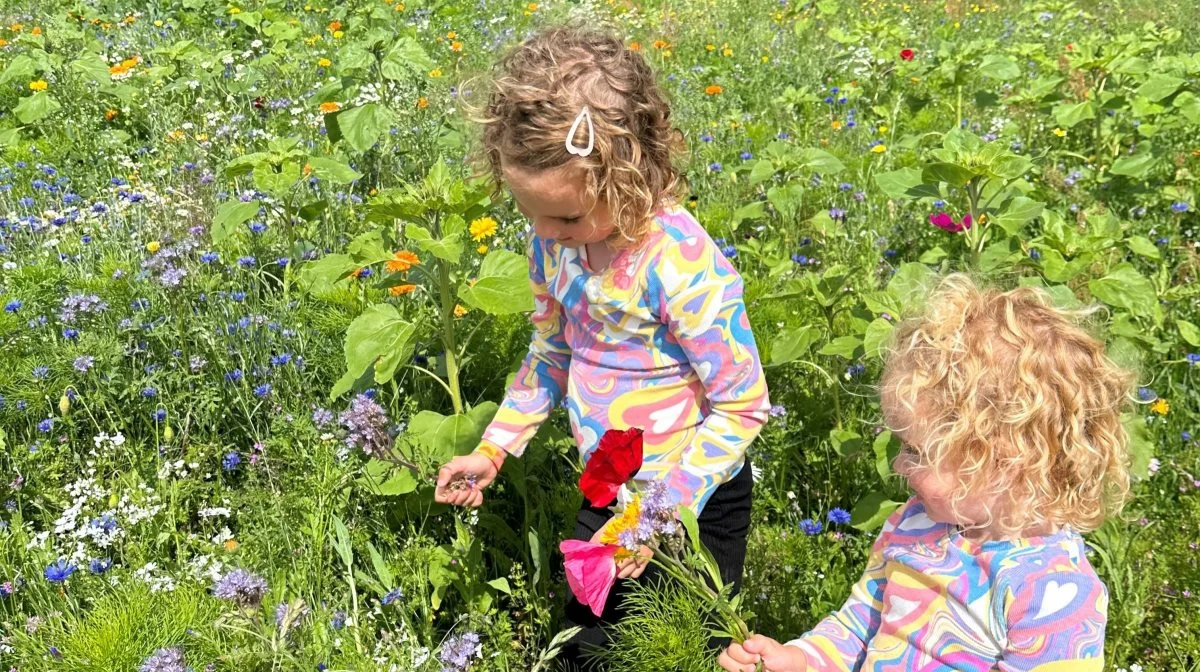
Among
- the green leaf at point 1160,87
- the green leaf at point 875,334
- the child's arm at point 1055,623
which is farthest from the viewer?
the green leaf at point 1160,87

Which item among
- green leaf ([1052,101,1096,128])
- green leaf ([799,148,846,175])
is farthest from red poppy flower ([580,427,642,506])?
green leaf ([1052,101,1096,128])

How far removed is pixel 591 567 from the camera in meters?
1.50

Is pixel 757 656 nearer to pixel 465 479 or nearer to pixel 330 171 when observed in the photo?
pixel 465 479

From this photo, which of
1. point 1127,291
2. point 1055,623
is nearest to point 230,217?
point 1127,291

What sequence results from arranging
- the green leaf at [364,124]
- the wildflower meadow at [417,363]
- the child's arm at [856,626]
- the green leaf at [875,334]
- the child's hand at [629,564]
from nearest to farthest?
the child's hand at [629,564], the child's arm at [856,626], the wildflower meadow at [417,363], the green leaf at [875,334], the green leaf at [364,124]

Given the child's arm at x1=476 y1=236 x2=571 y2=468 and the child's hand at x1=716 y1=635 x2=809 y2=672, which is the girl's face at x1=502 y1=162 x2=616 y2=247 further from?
the child's hand at x1=716 y1=635 x2=809 y2=672

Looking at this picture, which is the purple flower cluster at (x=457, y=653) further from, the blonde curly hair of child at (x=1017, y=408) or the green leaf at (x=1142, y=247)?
the green leaf at (x=1142, y=247)

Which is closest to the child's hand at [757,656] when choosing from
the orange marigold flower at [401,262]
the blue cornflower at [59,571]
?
the orange marigold flower at [401,262]

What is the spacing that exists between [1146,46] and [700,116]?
204 centimetres

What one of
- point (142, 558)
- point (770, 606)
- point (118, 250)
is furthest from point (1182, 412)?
point (118, 250)

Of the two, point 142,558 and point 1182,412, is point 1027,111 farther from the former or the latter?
point 142,558

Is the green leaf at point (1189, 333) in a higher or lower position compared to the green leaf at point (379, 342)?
lower

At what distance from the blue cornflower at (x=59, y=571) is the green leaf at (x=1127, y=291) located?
8.12 ft

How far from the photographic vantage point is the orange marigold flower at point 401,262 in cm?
258
